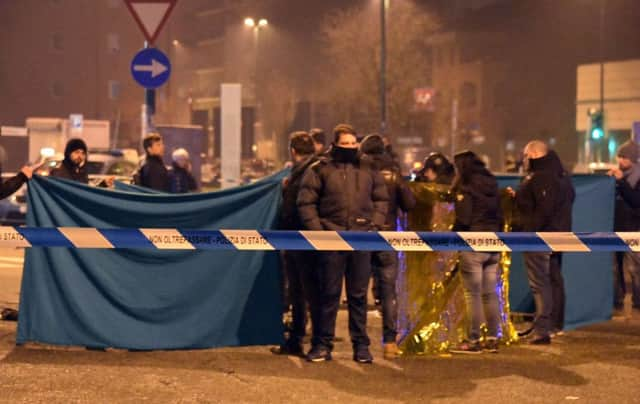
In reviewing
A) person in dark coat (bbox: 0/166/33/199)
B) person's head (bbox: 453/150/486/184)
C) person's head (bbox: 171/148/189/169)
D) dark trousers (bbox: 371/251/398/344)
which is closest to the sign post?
person's head (bbox: 171/148/189/169)

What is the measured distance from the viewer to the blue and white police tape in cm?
847

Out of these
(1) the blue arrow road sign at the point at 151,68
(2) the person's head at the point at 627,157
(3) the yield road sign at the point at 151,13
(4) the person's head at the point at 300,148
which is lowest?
(2) the person's head at the point at 627,157

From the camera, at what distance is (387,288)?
31.9ft

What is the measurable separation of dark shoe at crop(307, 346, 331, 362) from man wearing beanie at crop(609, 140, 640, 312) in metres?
4.34

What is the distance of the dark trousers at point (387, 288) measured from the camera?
9.68m

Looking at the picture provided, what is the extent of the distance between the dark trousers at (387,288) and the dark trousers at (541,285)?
1.52 metres

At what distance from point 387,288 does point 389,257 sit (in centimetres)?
25

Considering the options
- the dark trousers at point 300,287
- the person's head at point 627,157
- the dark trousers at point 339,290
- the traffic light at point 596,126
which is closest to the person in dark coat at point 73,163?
the dark trousers at point 300,287

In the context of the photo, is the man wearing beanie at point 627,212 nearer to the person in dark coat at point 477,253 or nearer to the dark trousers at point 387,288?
the person in dark coat at point 477,253

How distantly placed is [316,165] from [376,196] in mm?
534

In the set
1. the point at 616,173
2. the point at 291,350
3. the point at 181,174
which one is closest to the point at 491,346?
the point at 291,350

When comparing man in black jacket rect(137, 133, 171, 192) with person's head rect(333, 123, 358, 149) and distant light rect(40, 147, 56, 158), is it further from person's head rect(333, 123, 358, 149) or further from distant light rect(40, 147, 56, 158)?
distant light rect(40, 147, 56, 158)

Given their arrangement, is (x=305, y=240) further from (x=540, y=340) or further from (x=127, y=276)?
(x=540, y=340)

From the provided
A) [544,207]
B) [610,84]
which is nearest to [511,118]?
[610,84]
